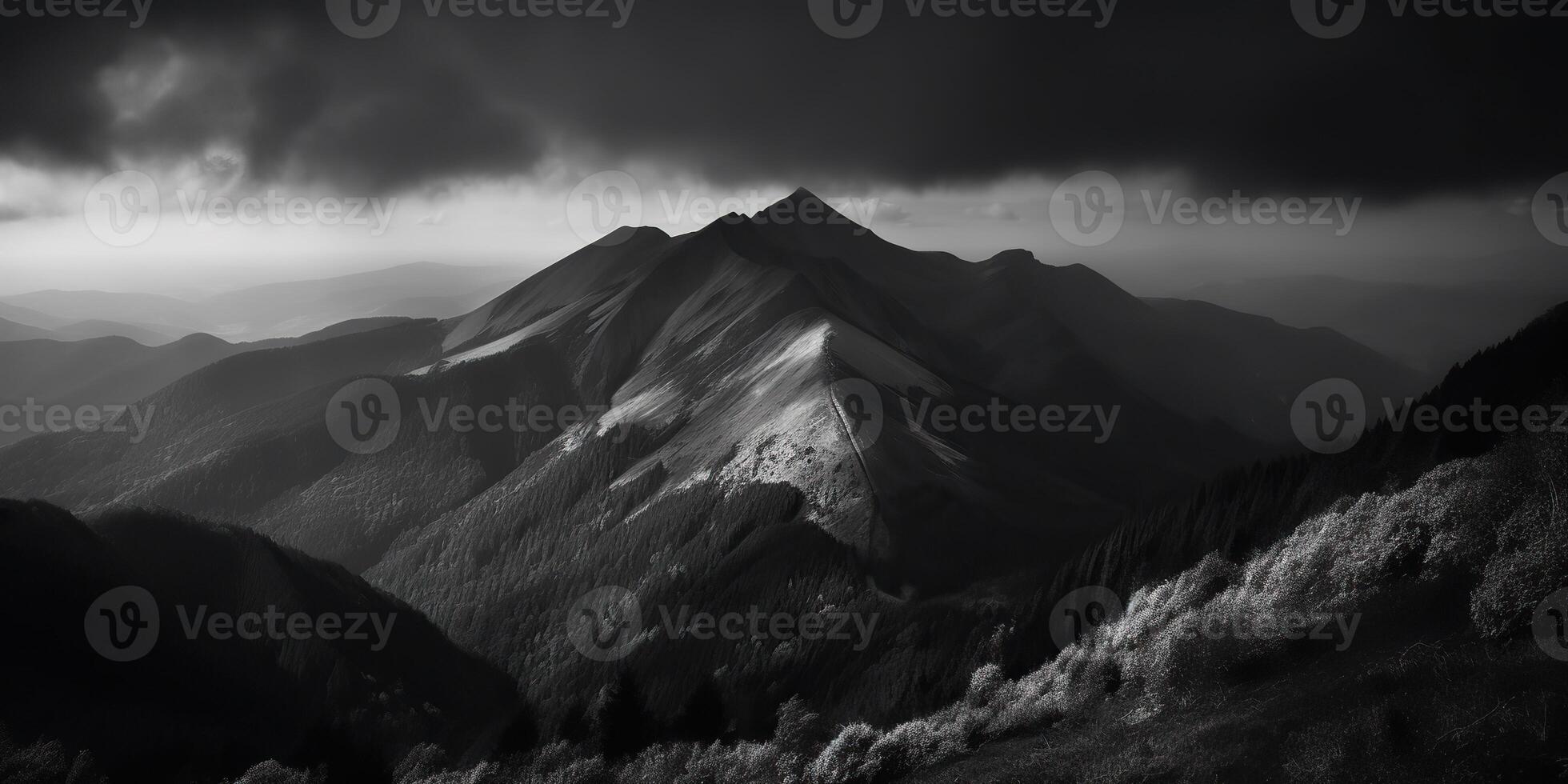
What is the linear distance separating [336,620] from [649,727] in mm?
56593

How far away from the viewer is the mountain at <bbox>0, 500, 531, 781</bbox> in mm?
87562

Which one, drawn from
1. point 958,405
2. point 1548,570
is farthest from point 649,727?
point 958,405

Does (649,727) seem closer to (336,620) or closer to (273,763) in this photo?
(273,763)

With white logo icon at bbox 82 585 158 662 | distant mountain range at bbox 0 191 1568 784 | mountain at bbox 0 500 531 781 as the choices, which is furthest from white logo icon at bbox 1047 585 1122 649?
white logo icon at bbox 82 585 158 662

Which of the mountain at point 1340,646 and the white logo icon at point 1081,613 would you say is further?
the white logo icon at point 1081,613

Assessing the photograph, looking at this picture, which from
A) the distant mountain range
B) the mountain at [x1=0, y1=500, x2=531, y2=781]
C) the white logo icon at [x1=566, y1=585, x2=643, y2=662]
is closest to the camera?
the distant mountain range

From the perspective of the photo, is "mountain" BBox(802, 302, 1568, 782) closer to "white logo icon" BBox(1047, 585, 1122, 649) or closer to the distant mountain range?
the distant mountain range

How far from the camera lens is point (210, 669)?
104 meters

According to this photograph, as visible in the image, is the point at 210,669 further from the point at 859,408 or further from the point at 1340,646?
the point at 1340,646

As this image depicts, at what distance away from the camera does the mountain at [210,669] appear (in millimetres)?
87562

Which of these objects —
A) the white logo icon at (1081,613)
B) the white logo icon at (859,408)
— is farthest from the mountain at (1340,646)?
the white logo icon at (859,408)

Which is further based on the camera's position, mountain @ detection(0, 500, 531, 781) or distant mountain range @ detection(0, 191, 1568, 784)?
mountain @ detection(0, 500, 531, 781)

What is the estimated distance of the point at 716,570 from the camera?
117m

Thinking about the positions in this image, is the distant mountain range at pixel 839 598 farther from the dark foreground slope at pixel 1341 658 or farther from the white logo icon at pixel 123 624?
the white logo icon at pixel 123 624
